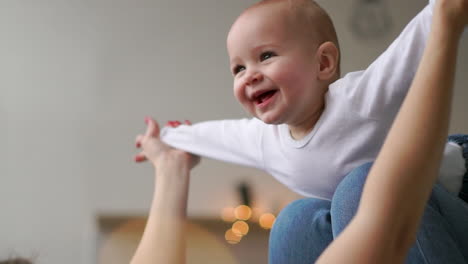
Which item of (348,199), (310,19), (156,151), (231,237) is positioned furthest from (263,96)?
(231,237)

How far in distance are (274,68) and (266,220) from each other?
1604 mm

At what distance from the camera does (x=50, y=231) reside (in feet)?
7.63

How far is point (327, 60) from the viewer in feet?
2.83

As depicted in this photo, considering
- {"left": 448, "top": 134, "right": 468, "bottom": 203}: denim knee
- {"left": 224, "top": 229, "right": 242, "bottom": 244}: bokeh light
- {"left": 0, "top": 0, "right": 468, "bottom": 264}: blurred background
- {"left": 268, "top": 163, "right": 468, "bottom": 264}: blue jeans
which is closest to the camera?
{"left": 268, "top": 163, "right": 468, "bottom": 264}: blue jeans

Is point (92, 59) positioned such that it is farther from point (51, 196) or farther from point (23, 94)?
point (51, 196)

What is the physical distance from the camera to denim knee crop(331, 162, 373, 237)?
627 millimetres

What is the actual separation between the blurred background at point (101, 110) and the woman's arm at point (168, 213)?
117cm

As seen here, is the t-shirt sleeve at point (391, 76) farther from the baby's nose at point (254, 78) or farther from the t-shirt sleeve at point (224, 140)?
the t-shirt sleeve at point (224, 140)

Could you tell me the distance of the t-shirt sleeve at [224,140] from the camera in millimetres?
962

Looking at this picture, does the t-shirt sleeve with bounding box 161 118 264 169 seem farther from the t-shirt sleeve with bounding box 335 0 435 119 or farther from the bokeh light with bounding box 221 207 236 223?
Answer: the bokeh light with bounding box 221 207 236 223

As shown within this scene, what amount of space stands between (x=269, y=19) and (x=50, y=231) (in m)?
1.80

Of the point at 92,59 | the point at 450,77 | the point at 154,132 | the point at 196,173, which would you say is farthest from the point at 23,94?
the point at 450,77

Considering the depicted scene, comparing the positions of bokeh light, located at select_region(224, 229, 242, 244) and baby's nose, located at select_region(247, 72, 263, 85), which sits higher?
baby's nose, located at select_region(247, 72, 263, 85)

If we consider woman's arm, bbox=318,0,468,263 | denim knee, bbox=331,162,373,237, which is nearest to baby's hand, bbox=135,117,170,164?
denim knee, bbox=331,162,373,237
